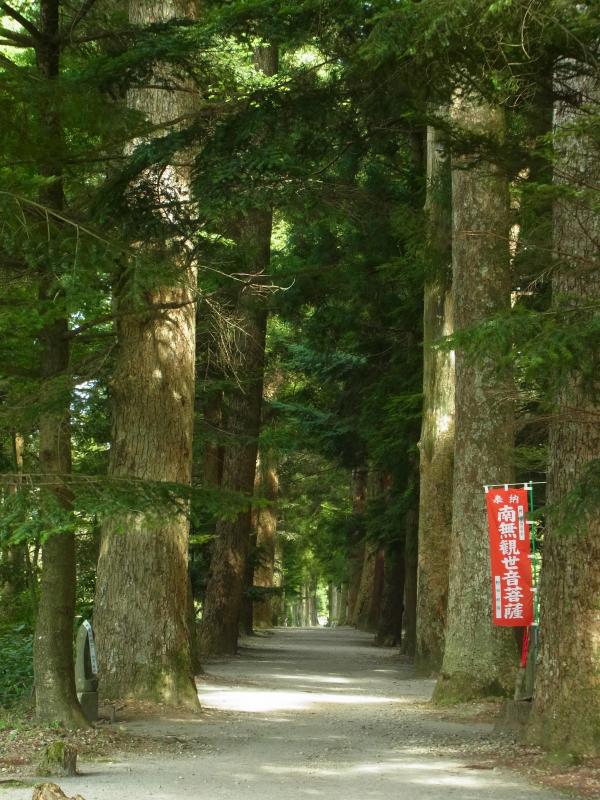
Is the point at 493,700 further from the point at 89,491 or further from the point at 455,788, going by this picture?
the point at 89,491

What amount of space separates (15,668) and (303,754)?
5139 mm

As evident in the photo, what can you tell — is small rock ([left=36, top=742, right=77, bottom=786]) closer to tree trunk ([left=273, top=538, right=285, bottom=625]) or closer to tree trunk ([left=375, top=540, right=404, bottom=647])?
tree trunk ([left=375, top=540, right=404, bottom=647])

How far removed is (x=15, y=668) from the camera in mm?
13383

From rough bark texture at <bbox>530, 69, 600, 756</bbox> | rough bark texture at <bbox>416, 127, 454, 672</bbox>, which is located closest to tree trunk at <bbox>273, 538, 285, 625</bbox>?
rough bark texture at <bbox>416, 127, 454, 672</bbox>

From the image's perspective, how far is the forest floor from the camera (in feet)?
25.6

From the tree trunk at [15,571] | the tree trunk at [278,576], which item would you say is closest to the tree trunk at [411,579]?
the tree trunk at [15,571]

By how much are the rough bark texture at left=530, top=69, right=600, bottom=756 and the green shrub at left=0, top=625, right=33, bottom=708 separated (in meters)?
5.97

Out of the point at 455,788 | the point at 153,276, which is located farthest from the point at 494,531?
the point at 153,276

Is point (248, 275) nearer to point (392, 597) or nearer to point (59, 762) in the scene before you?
point (59, 762)

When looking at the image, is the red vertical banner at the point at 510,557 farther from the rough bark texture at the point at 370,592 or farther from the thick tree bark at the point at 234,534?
the rough bark texture at the point at 370,592

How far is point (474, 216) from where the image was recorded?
49.3 feet

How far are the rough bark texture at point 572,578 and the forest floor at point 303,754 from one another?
0.40 meters

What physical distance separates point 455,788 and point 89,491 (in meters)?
3.67

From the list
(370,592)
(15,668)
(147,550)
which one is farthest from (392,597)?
(147,550)
